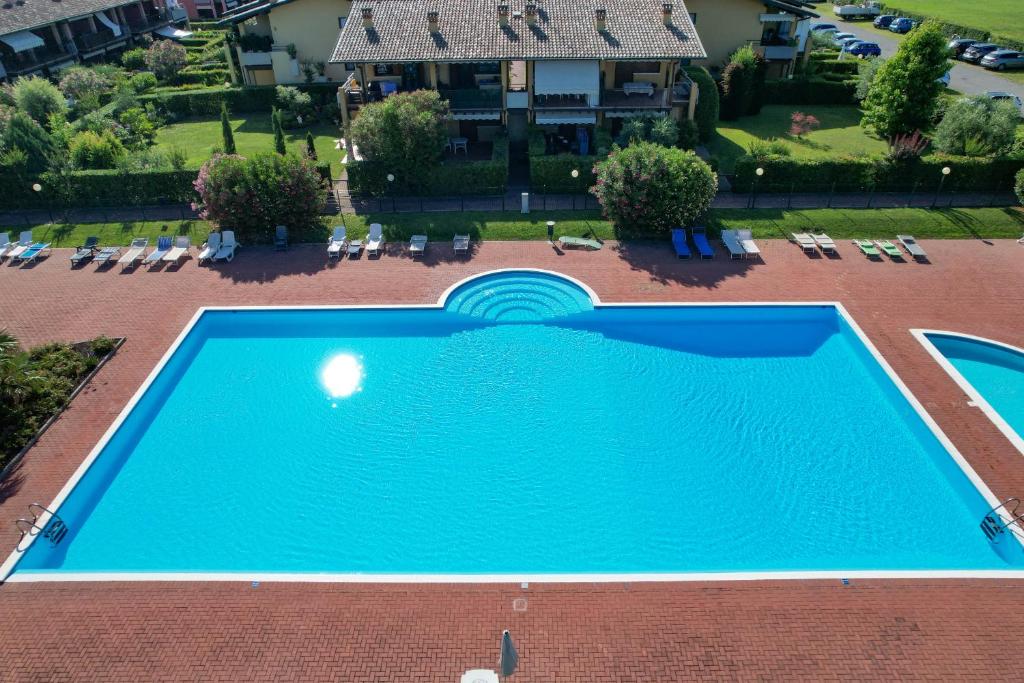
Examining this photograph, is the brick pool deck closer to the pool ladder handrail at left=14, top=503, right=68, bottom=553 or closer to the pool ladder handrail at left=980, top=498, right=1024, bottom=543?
the pool ladder handrail at left=14, top=503, right=68, bottom=553

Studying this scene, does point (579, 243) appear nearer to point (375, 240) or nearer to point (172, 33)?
point (375, 240)

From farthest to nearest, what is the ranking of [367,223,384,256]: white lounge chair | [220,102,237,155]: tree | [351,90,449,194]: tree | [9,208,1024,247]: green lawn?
[220,102,237,155]: tree < [351,90,449,194]: tree < [9,208,1024,247]: green lawn < [367,223,384,256]: white lounge chair

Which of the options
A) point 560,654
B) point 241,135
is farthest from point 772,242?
point 241,135

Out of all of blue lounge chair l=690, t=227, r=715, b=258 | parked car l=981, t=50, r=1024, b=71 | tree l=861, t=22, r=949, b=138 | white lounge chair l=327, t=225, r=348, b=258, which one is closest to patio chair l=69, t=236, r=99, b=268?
white lounge chair l=327, t=225, r=348, b=258

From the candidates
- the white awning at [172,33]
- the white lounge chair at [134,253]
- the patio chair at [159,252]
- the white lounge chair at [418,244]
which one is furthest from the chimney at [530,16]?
the white awning at [172,33]

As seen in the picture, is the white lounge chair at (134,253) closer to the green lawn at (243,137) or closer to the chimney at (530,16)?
the green lawn at (243,137)

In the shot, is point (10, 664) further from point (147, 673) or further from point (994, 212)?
point (994, 212)
